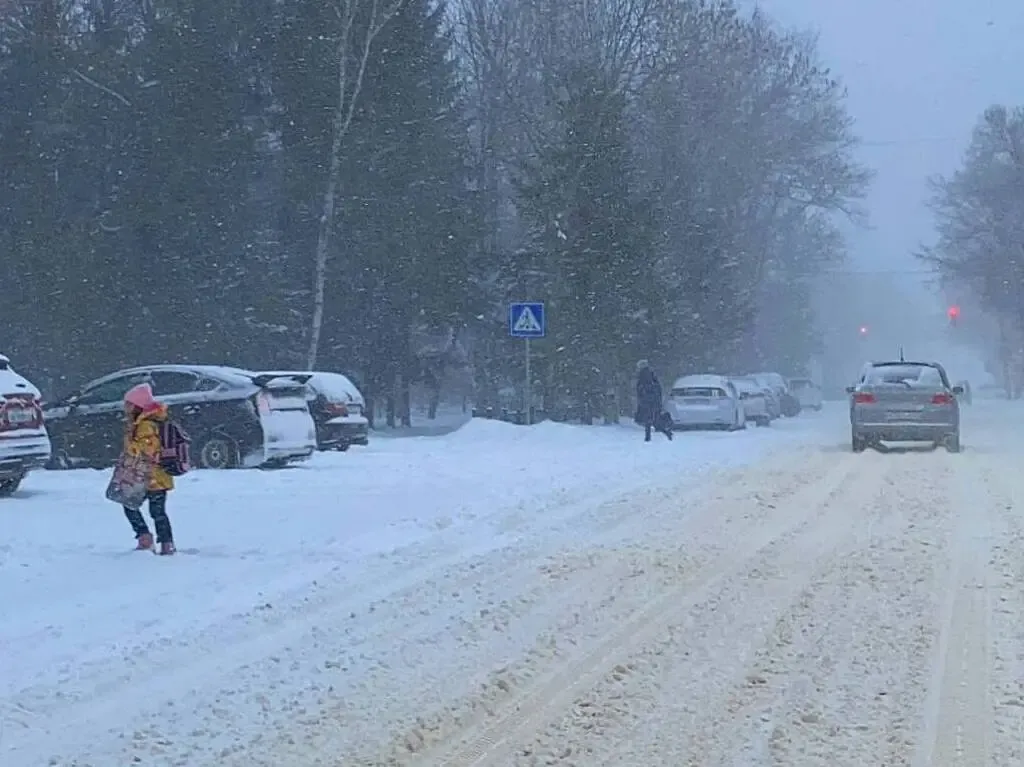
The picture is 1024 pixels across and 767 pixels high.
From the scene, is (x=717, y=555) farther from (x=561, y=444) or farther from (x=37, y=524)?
(x=561, y=444)

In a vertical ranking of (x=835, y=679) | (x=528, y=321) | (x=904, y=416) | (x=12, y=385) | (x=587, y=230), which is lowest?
(x=835, y=679)

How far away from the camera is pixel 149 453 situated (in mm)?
12562

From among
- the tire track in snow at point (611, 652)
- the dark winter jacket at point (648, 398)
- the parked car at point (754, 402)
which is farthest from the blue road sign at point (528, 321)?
the parked car at point (754, 402)

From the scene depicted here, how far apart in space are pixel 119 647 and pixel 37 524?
5.99 m

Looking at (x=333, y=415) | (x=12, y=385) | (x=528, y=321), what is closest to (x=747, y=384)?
(x=528, y=321)

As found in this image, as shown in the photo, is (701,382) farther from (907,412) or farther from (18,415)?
(18,415)

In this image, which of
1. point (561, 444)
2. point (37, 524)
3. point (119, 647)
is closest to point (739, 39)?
point (561, 444)

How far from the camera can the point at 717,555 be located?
42.3 feet

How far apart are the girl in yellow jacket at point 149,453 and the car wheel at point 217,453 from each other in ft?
26.7

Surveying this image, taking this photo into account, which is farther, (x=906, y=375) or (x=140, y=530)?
(x=906, y=375)

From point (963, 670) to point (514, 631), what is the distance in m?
2.60

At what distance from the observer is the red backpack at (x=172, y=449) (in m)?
12.6

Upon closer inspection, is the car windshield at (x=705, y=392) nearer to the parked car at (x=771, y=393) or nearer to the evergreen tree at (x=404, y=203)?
the evergreen tree at (x=404, y=203)

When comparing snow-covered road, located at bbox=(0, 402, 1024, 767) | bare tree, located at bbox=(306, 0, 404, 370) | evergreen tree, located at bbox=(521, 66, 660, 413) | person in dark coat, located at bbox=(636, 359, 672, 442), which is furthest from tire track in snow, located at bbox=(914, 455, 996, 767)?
evergreen tree, located at bbox=(521, 66, 660, 413)
